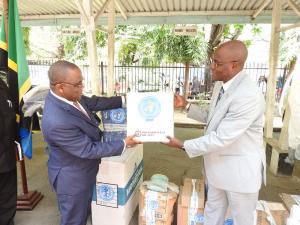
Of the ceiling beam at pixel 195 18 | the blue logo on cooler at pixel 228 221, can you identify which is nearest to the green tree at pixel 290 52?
the ceiling beam at pixel 195 18

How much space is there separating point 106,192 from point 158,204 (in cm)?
53

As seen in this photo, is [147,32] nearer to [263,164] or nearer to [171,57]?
[171,57]

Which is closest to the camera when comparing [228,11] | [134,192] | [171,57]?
[134,192]

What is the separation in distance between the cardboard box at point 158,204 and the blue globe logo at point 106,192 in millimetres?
302

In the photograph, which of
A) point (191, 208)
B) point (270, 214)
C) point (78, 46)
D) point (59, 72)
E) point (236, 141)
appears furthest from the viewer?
point (78, 46)

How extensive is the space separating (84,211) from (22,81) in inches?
59.9

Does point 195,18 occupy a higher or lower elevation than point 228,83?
higher

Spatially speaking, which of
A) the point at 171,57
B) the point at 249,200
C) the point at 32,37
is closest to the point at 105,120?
the point at 249,200

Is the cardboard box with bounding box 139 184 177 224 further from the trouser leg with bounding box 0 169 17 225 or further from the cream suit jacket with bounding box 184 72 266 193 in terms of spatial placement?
the trouser leg with bounding box 0 169 17 225

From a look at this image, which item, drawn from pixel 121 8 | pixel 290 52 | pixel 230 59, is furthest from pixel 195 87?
pixel 230 59

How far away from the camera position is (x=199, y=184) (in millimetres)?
2898

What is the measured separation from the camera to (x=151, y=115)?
236 centimetres

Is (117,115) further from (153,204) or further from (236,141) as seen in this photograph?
(236,141)

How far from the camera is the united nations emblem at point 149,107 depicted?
236 centimetres
